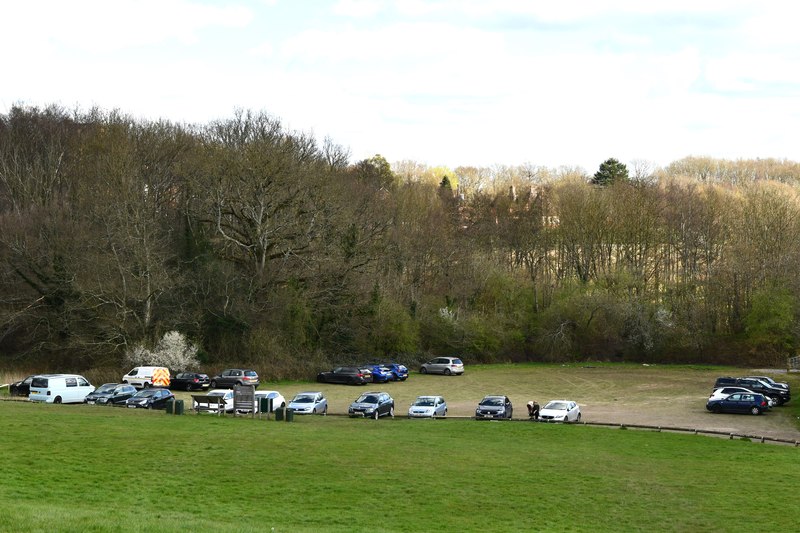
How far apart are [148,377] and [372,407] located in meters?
20.5

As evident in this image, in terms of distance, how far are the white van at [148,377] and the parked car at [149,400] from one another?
12.5 metres

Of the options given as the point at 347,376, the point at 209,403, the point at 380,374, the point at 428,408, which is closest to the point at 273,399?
the point at 209,403

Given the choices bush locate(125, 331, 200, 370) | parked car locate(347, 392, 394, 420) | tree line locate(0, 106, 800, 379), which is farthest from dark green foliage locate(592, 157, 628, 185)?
parked car locate(347, 392, 394, 420)

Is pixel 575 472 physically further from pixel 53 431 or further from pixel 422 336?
pixel 422 336

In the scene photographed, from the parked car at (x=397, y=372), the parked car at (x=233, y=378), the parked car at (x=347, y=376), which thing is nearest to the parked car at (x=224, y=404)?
the parked car at (x=233, y=378)

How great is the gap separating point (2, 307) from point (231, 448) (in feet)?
162

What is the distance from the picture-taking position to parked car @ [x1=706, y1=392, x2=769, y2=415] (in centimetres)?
4809

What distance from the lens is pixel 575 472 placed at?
28359 millimetres

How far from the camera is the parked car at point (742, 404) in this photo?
158 feet

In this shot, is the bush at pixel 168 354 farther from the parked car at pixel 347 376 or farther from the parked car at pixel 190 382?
the parked car at pixel 347 376

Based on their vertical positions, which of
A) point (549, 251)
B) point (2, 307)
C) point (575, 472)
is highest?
point (549, 251)

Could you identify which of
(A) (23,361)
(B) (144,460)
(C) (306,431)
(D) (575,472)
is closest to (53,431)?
(B) (144,460)

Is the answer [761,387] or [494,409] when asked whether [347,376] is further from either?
[761,387]

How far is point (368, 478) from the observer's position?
26.2 meters
